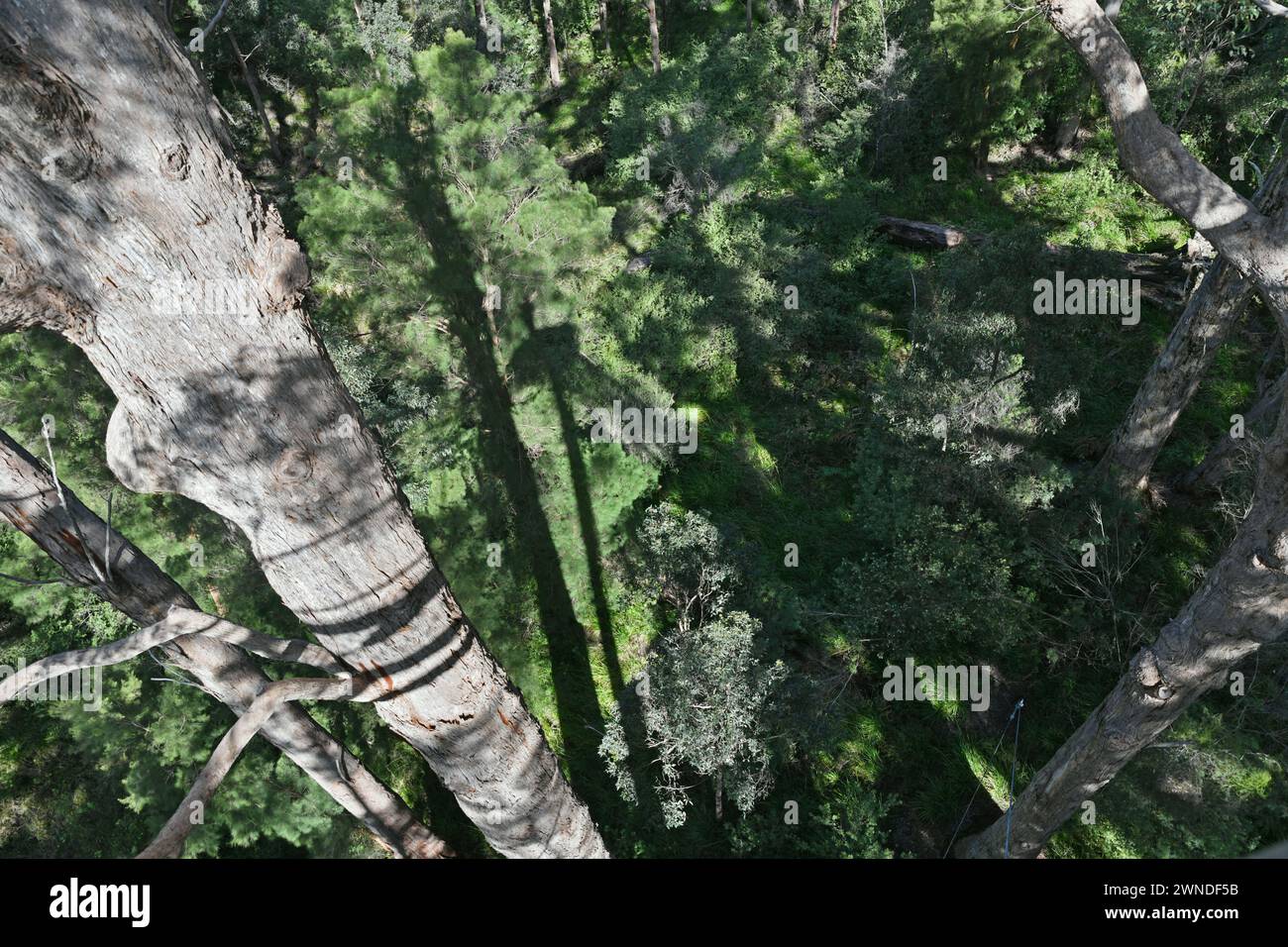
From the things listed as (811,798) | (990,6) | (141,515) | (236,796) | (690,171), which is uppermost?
(990,6)

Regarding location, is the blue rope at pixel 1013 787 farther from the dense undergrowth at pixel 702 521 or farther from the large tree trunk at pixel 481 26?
the large tree trunk at pixel 481 26

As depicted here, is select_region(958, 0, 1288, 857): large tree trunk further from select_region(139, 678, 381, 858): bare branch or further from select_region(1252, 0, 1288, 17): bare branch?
select_region(139, 678, 381, 858): bare branch

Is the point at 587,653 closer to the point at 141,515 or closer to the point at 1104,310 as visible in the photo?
the point at 141,515

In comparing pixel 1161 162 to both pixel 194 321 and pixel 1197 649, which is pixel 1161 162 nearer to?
pixel 1197 649

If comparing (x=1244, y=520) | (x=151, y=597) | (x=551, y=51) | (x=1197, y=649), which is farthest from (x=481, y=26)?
(x=1197, y=649)

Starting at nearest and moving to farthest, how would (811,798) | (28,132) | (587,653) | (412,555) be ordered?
(28,132) → (412,555) → (811,798) → (587,653)
